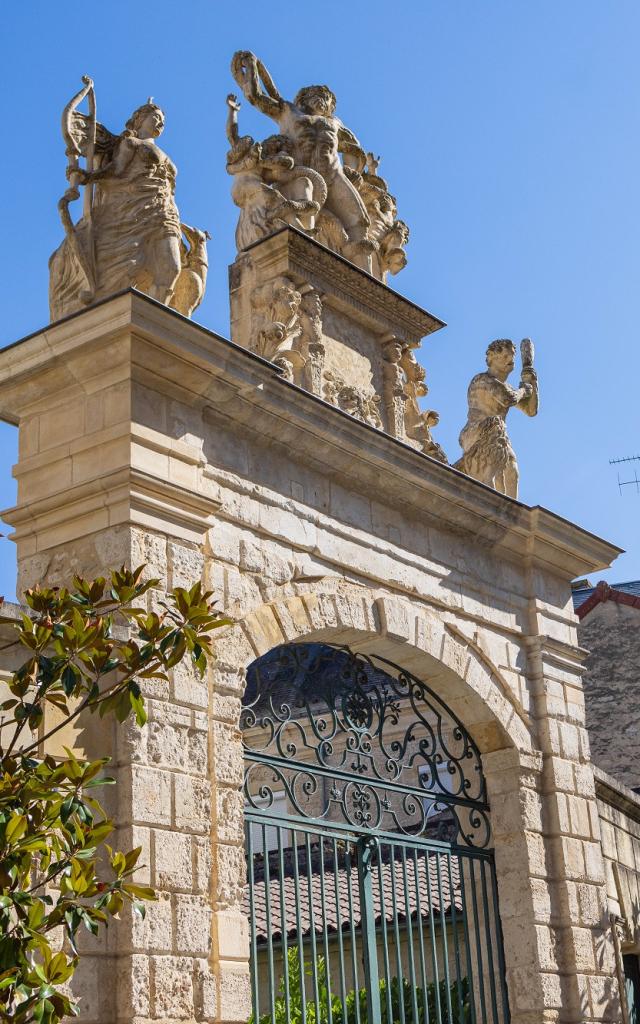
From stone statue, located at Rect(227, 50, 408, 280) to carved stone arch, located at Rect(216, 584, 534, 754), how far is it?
2.58 metres

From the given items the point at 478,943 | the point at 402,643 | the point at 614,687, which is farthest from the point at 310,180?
the point at 614,687

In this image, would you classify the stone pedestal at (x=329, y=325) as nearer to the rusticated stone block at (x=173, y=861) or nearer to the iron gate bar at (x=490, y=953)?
the iron gate bar at (x=490, y=953)

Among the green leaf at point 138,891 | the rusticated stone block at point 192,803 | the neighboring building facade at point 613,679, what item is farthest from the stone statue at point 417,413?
the neighboring building facade at point 613,679

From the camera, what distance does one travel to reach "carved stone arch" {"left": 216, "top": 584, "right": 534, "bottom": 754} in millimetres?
7008

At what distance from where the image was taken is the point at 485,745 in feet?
29.1

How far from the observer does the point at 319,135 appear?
9219 millimetres

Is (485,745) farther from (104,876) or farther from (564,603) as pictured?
(104,876)

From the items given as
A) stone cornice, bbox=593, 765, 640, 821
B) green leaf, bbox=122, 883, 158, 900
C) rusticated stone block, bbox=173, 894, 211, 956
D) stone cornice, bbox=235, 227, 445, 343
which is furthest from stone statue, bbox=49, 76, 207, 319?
stone cornice, bbox=593, 765, 640, 821

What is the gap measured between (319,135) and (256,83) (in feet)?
1.76

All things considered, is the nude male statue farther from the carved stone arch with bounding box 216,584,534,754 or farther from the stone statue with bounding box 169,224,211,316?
the carved stone arch with bounding box 216,584,534,754

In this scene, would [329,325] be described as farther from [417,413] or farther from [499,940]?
[499,940]

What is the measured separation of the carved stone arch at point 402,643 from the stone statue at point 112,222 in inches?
71.3

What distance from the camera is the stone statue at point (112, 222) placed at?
7.14 m

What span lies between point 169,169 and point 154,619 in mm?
3380
